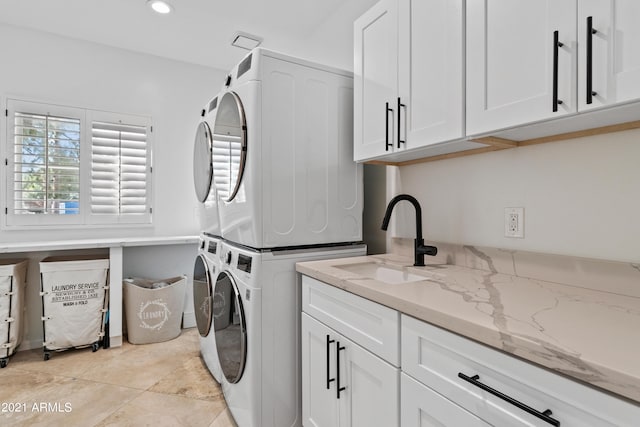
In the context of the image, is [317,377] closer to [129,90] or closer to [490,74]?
[490,74]

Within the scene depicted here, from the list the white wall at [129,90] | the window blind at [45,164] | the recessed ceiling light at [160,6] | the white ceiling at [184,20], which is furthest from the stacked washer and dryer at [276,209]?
the window blind at [45,164]

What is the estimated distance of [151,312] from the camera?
2.89 m

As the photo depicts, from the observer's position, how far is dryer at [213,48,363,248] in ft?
5.08

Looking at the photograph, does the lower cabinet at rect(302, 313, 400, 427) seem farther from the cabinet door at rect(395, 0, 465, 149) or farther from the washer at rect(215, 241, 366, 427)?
the cabinet door at rect(395, 0, 465, 149)

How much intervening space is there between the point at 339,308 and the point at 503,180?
2.80 ft

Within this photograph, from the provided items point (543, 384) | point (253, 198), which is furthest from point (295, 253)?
point (543, 384)

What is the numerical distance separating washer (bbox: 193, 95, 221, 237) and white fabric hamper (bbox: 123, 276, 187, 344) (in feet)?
2.97

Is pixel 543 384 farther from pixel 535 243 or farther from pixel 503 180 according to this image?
pixel 503 180

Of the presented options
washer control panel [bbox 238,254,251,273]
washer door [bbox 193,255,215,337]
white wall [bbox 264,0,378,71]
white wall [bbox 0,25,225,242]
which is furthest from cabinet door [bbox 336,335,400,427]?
white wall [bbox 0,25,225,242]

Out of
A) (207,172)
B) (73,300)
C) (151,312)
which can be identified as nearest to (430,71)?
(207,172)

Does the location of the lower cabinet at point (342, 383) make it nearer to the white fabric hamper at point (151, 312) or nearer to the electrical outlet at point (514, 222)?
the electrical outlet at point (514, 222)

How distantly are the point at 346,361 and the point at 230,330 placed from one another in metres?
0.76

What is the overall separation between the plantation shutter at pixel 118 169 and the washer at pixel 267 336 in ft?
6.54

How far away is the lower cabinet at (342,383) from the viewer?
3.49ft
